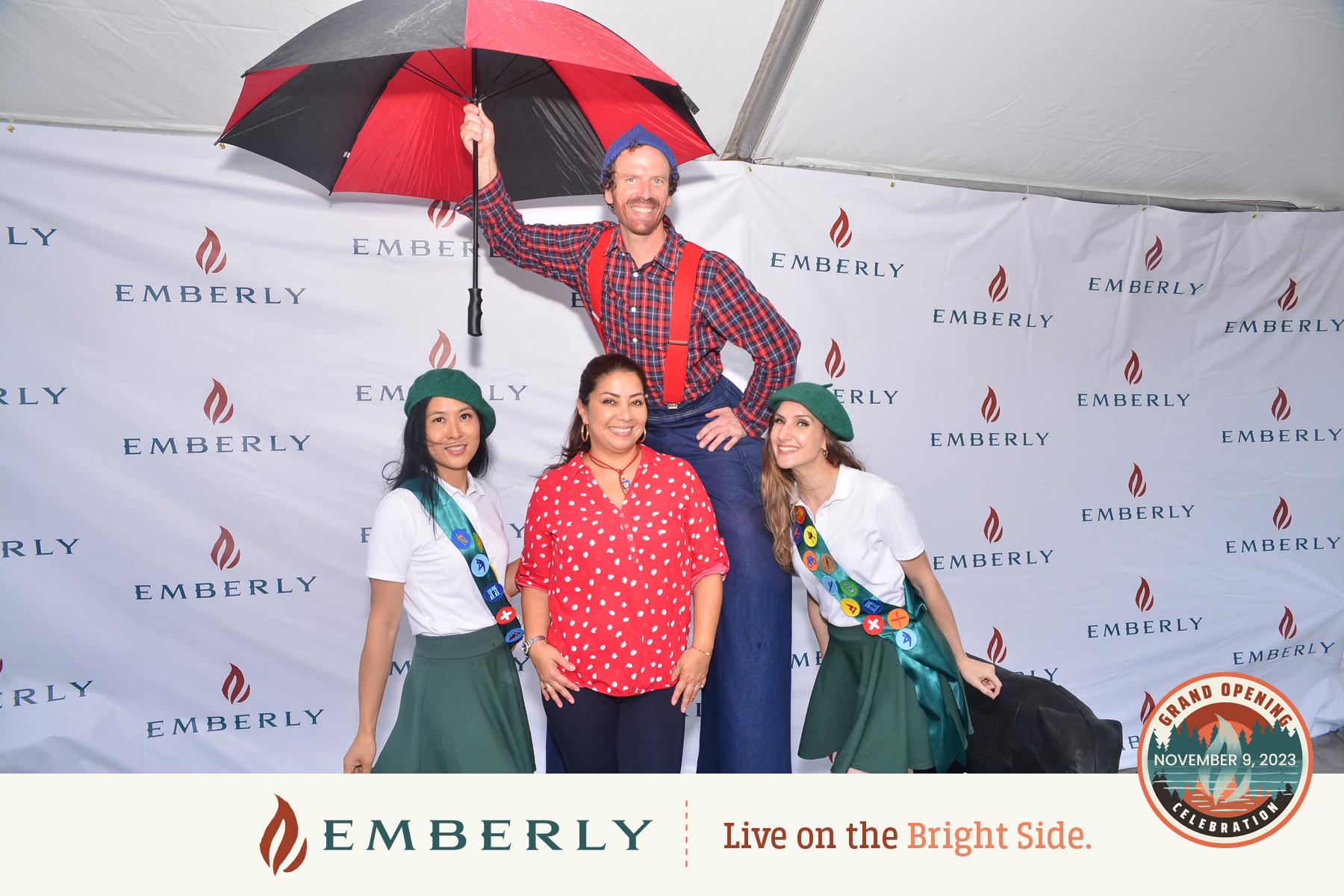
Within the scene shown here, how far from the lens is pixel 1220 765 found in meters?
1.95

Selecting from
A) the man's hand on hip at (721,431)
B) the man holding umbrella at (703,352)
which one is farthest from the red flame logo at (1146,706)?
the man's hand on hip at (721,431)

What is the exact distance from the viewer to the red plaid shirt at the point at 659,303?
2.27 meters

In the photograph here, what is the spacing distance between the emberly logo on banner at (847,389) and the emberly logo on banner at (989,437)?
0.86 feet

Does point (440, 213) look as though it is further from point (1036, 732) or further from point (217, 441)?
point (1036, 732)

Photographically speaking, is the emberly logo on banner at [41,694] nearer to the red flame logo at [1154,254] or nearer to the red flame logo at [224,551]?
the red flame logo at [224,551]

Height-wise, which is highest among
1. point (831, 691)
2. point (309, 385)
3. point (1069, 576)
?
point (309, 385)

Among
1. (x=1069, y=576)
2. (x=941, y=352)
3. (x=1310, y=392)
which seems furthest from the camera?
(x=1310, y=392)

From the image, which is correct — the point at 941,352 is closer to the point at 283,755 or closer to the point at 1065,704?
the point at 1065,704

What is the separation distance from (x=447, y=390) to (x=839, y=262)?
1.80 meters

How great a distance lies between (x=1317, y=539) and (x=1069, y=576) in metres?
1.35

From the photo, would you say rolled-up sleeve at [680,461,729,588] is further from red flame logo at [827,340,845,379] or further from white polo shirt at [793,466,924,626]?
red flame logo at [827,340,845,379]

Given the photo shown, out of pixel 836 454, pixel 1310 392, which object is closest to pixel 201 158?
pixel 836 454

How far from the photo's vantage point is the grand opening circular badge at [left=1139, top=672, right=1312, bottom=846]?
6.27 feet

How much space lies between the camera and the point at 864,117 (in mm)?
3086
